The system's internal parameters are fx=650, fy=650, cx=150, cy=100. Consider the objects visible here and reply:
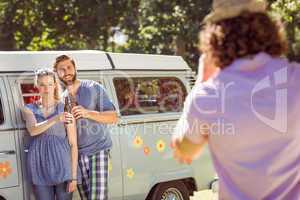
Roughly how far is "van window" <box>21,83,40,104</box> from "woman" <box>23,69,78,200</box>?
0.55ft

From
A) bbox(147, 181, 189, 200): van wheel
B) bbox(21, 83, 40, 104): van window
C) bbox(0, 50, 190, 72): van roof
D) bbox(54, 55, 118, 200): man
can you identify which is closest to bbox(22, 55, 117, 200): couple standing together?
bbox(54, 55, 118, 200): man

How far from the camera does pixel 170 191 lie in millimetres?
7590

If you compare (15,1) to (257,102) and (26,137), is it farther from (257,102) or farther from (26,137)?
(257,102)

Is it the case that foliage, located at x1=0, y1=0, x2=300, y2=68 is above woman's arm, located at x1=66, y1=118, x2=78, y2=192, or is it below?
above

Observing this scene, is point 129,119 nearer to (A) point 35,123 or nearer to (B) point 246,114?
(A) point 35,123

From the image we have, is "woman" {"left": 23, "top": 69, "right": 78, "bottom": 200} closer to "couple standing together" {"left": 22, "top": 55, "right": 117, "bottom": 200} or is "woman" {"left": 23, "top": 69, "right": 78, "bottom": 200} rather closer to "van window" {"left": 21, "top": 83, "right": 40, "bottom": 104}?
"couple standing together" {"left": 22, "top": 55, "right": 117, "bottom": 200}

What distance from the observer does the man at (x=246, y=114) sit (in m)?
2.41

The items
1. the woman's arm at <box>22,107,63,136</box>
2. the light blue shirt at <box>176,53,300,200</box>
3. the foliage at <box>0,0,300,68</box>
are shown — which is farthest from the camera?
the foliage at <box>0,0,300,68</box>

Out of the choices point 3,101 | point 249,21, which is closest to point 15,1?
point 3,101

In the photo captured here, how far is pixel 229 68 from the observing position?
8.08ft

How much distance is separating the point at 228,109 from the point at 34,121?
3.79m

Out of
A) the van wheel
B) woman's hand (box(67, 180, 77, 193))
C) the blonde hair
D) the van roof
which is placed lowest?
the van wheel

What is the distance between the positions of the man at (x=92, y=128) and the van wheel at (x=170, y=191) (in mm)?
1170

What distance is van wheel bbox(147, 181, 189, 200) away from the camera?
7371mm
